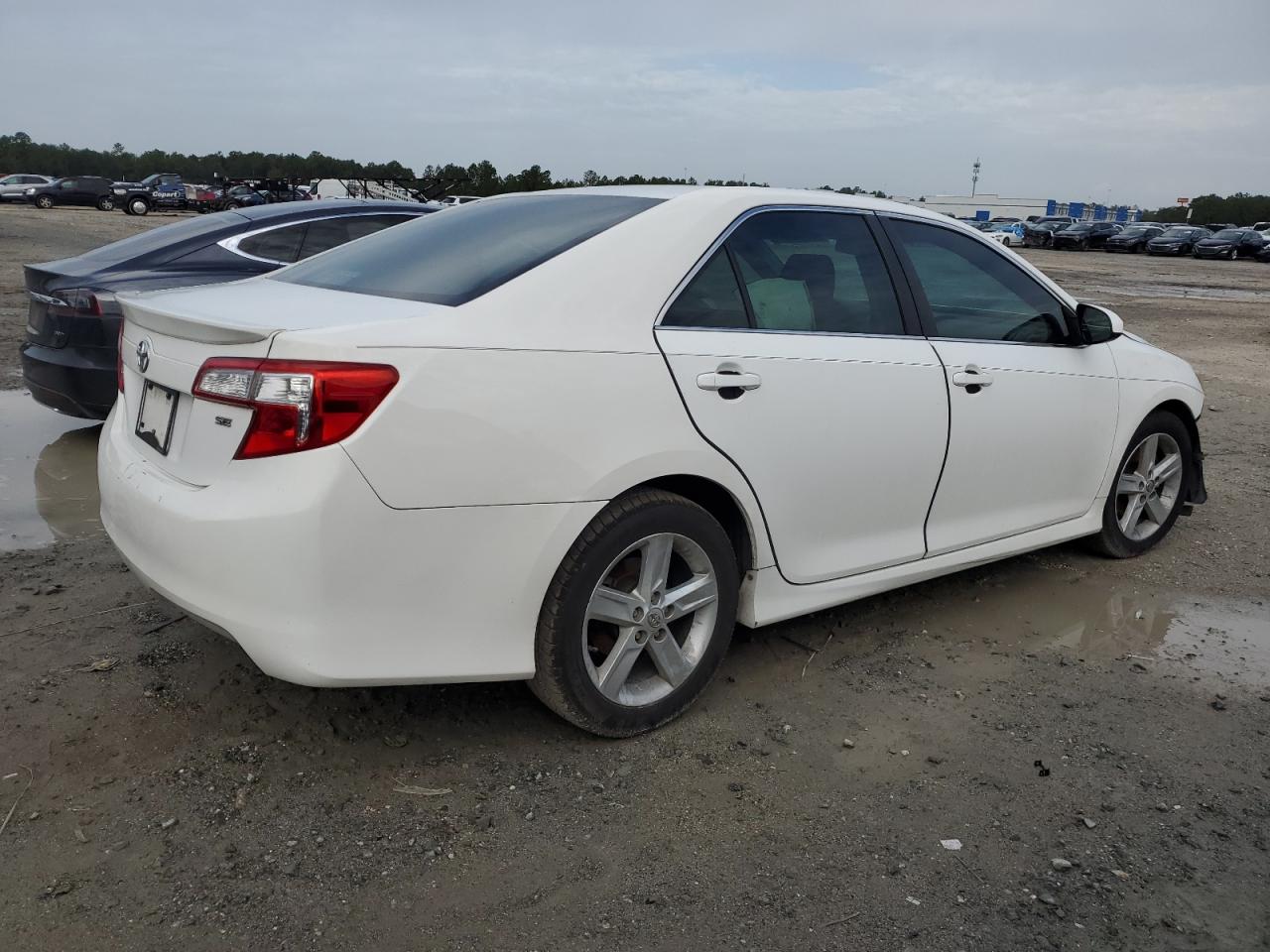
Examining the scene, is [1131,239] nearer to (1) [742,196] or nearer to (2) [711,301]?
(1) [742,196]

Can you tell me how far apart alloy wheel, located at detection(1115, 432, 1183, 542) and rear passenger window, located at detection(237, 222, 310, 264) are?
5179 millimetres

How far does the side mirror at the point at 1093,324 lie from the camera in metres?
4.54

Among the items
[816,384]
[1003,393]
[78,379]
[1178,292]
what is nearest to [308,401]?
[816,384]

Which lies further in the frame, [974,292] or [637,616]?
[974,292]

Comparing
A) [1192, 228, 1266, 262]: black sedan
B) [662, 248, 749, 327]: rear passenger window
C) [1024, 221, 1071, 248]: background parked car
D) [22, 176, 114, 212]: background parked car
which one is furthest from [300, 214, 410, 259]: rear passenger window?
[1024, 221, 1071, 248]: background parked car

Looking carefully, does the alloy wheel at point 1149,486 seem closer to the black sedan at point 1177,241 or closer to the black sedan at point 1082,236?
the black sedan at point 1177,241

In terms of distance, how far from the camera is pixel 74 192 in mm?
47344

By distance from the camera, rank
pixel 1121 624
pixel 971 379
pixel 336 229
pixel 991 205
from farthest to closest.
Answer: pixel 991 205, pixel 336 229, pixel 1121 624, pixel 971 379

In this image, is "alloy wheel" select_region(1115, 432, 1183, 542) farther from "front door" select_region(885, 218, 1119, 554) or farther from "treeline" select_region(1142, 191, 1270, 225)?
"treeline" select_region(1142, 191, 1270, 225)

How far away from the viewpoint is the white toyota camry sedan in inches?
104

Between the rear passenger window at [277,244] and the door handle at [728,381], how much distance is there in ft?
15.3

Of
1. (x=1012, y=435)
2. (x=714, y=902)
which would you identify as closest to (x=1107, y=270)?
(x=1012, y=435)

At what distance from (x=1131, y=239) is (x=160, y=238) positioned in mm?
50109

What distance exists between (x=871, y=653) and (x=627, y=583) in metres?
1.29
